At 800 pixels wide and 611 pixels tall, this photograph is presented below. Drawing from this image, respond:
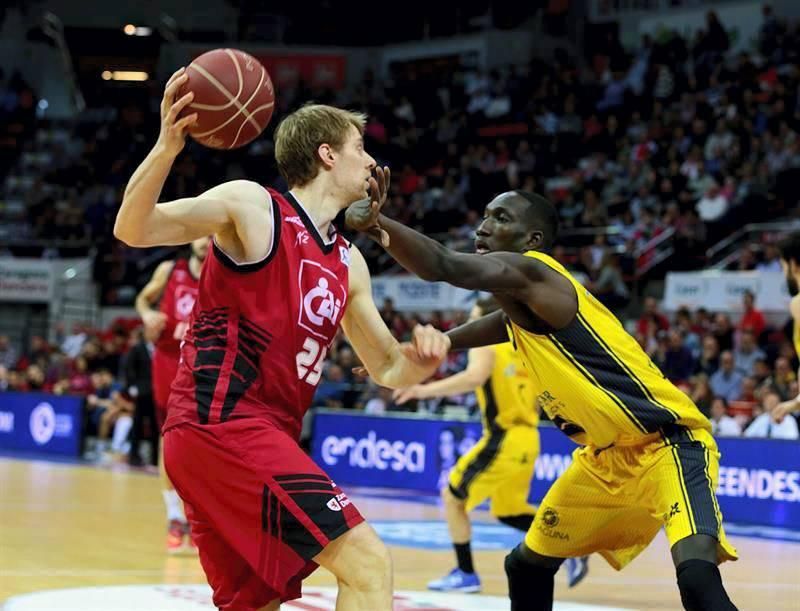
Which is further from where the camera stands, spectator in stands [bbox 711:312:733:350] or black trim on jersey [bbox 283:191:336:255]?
spectator in stands [bbox 711:312:733:350]

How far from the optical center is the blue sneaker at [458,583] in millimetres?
7770

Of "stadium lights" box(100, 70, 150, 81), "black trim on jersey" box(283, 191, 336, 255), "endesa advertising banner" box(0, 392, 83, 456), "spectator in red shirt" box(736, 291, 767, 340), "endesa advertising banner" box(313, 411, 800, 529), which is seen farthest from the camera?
"stadium lights" box(100, 70, 150, 81)

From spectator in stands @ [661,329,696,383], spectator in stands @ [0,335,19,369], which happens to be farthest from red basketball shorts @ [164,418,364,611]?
spectator in stands @ [0,335,19,369]

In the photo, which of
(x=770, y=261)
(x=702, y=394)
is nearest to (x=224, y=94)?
(x=702, y=394)

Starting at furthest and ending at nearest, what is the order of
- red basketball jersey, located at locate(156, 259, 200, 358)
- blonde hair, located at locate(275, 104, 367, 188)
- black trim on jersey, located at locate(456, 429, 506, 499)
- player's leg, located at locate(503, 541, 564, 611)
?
red basketball jersey, located at locate(156, 259, 200, 358), black trim on jersey, located at locate(456, 429, 506, 499), player's leg, located at locate(503, 541, 564, 611), blonde hair, located at locate(275, 104, 367, 188)

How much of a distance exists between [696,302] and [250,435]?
13.0 metres

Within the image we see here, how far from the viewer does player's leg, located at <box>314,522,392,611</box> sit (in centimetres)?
401

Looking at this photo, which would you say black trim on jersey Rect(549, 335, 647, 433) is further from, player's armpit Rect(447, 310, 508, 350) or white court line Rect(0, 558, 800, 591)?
white court line Rect(0, 558, 800, 591)

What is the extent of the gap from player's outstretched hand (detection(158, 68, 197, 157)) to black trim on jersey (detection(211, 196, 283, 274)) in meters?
0.37

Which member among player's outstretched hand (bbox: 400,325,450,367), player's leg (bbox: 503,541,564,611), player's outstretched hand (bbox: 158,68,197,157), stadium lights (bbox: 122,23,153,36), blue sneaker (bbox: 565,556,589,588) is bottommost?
blue sneaker (bbox: 565,556,589,588)

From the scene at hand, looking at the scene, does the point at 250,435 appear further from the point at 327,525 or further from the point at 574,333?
the point at 574,333

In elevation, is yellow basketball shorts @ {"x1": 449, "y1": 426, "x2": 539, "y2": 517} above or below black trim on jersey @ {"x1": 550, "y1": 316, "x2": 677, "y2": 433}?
below

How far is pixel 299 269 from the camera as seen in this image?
4180mm

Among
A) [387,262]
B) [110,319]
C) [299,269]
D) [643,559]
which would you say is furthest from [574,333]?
[110,319]
